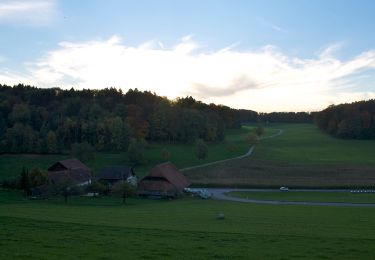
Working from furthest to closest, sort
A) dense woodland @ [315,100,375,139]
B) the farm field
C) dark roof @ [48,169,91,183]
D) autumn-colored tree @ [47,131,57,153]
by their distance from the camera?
1. dense woodland @ [315,100,375,139]
2. autumn-colored tree @ [47,131,57,153]
3. the farm field
4. dark roof @ [48,169,91,183]

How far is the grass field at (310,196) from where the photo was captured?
54.7m

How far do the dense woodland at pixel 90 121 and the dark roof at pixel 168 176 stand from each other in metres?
33.3

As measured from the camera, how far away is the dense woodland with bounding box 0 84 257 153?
9856 cm

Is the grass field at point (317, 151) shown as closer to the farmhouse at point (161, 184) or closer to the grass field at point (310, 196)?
the grass field at point (310, 196)

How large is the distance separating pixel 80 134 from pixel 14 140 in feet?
50.2

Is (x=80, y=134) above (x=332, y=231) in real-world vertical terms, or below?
above

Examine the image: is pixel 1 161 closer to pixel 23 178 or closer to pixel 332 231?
pixel 23 178

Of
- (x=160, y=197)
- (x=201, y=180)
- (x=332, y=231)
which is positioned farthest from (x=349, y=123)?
(x=332, y=231)

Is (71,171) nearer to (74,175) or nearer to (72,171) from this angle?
(72,171)

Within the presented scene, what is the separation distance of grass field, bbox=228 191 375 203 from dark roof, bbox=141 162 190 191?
7864 mm

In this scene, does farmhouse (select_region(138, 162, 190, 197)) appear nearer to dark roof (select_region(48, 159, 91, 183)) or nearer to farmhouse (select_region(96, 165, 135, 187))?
farmhouse (select_region(96, 165, 135, 187))

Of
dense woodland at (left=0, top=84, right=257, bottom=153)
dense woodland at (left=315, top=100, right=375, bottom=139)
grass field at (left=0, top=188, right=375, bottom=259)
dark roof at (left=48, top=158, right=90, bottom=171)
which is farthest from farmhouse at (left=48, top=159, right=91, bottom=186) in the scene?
dense woodland at (left=315, top=100, right=375, bottom=139)

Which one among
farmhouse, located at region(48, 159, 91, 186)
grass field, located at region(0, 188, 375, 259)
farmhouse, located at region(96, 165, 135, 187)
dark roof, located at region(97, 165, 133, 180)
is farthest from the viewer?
dark roof, located at region(97, 165, 133, 180)

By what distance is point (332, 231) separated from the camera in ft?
81.0
